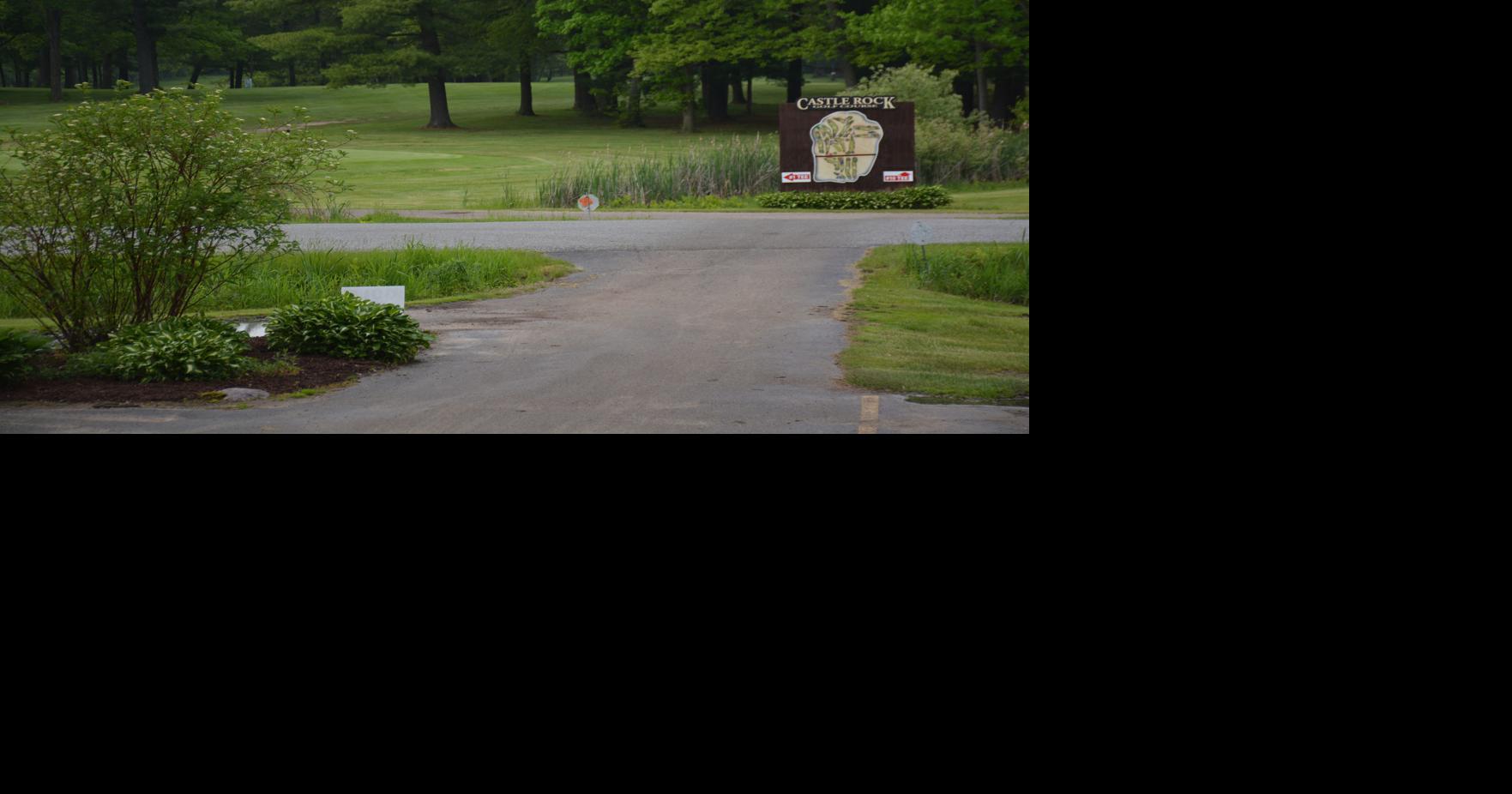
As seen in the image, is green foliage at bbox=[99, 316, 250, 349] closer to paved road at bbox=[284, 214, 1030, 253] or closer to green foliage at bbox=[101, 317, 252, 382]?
green foliage at bbox=[101, 317, 252, 382]

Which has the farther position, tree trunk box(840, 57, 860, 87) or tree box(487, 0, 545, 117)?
tree trunk box(840, 57, 860, 87)

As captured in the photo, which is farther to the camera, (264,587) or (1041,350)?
(1041,350)

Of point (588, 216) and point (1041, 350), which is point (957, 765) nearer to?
point (1041, 350)

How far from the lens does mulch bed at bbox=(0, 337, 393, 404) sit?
17.4ft

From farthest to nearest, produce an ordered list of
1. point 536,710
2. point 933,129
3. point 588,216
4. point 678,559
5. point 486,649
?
point 933,129 < point 588,216 < point 678,559 < point 486,649 < point 536,710

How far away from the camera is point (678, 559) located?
14.8ft

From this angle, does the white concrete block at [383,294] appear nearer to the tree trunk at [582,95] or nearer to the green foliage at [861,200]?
the tree trunk at [582,95]

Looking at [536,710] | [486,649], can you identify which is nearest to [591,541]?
[486,649]

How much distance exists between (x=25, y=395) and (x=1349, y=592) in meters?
4.92

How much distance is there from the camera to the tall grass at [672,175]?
247 inches

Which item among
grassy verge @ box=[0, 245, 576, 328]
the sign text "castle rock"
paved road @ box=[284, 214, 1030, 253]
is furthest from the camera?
the sign text "castle rock"

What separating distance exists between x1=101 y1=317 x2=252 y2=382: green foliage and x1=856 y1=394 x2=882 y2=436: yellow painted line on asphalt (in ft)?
7.93

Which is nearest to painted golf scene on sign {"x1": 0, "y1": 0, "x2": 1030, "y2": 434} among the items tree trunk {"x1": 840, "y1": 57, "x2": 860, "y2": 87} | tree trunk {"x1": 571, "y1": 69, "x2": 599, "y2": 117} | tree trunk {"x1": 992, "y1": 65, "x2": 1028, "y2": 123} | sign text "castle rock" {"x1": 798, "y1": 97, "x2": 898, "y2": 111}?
tree trunk {"x1": 571, "y1": 69, "x2": 599, "y2": 117}

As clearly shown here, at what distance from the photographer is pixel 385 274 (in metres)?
5.73
